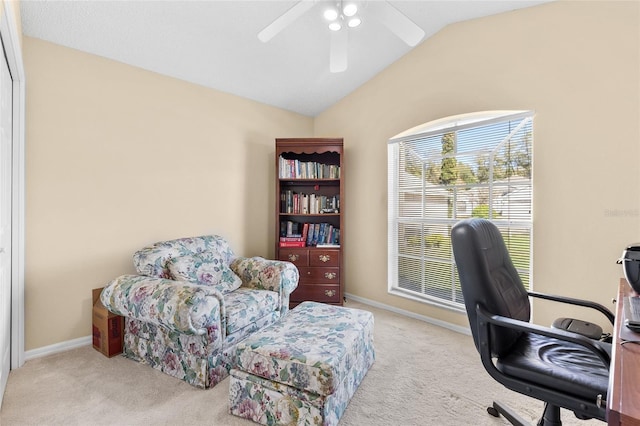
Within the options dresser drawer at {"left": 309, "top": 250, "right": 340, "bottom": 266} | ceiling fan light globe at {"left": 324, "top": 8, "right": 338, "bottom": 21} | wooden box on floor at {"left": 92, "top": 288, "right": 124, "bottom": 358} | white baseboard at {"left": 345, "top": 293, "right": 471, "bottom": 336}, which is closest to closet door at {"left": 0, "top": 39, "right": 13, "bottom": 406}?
wooden box on floor at {"left": 92, "top": 288, "right": 124, "bottom": 358}

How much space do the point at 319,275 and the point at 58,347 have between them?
7.39ft

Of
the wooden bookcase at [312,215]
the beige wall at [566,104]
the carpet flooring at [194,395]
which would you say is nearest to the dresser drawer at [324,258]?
the wooden bookcase at [312,215]

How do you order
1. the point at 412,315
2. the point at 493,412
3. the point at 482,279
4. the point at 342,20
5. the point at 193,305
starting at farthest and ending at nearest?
the point at 412,315 → the point at 342,20 → the point at 193,305 → the point at 493,412 → the point at 482,279

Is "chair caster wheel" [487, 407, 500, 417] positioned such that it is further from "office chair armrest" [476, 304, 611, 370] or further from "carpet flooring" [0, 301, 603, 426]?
"office chair armrest" [476, 304, 611, 370]

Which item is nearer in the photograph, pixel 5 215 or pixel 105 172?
pixel 5 215

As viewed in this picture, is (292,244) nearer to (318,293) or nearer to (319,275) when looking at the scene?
(319,275)

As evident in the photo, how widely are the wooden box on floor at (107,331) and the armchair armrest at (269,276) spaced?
0.97 m

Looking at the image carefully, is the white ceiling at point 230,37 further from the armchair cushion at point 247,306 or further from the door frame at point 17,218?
the armchair cushion at point 247,306

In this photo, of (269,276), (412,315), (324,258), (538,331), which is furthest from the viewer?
(324,258)

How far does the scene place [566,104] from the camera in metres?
2.18

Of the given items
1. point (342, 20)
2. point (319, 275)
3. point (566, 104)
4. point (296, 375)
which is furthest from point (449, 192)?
point (296, 375)

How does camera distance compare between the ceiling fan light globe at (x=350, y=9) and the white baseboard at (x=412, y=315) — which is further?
the white baseboard at (x=412, y=315)

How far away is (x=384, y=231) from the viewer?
3357 mm

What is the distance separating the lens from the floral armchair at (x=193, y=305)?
1838 mm
